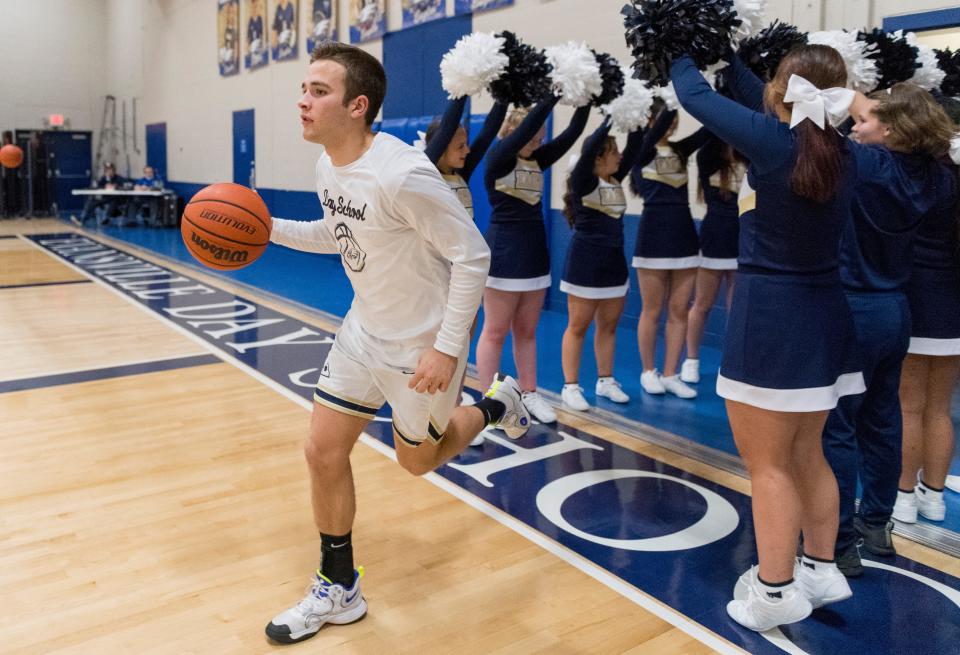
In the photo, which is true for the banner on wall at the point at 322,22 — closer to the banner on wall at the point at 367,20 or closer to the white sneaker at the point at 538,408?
the banner on wall at the point at 367,20

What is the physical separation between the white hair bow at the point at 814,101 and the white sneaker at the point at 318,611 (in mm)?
1702

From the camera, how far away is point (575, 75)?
12.1 feet

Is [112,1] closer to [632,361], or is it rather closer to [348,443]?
[632,361]

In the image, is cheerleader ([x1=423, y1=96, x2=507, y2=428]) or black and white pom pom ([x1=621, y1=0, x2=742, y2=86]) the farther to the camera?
cheerleader ([x1=423, y1=96, x2=507, y2=428])

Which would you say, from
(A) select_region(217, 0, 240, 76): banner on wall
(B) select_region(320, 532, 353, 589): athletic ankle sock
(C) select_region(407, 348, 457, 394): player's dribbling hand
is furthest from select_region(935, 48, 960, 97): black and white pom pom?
(A) select_region(217, 0, 240, 76): banner on wall

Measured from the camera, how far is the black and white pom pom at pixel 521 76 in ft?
12.0

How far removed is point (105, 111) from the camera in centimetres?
1945

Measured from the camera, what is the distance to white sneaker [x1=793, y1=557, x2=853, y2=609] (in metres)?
2.35

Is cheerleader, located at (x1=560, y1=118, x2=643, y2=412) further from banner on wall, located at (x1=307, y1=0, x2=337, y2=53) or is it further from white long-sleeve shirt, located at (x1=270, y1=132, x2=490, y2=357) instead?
banner on wall, located at (x1=307, y1=0, x2=337, y2=53)

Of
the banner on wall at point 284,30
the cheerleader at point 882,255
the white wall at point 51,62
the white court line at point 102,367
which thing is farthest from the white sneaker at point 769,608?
the white wall at point 51,62

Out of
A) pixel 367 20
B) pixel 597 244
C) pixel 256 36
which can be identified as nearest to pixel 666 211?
pixel 597 244

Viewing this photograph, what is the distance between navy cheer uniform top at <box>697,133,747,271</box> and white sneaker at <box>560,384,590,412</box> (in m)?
1.11

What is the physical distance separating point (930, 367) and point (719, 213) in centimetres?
190

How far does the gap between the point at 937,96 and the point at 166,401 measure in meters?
3.89
